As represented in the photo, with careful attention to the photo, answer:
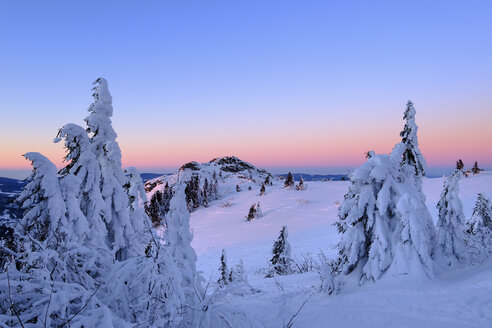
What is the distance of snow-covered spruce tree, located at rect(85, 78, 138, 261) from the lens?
9.04m

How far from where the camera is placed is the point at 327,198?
4509 centimetres

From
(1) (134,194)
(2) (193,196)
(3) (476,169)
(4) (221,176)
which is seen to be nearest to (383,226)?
(1) (134,194)

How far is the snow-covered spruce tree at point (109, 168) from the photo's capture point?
29.7ft

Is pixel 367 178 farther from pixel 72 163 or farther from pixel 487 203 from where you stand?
pixel 487 203

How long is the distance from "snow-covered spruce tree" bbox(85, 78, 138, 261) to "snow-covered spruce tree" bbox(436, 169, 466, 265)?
9854mm

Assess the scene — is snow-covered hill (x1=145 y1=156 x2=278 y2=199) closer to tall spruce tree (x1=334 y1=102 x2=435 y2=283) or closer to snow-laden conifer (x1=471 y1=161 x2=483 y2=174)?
tall spruce tree (x1=334 y1=102 x2=435 y2=283)

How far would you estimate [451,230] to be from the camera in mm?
9359

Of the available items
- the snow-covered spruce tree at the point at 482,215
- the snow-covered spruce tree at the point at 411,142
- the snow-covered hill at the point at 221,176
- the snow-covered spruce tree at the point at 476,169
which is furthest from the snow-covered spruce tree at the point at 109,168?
the snow-covered spruce tree at the point at 476,169

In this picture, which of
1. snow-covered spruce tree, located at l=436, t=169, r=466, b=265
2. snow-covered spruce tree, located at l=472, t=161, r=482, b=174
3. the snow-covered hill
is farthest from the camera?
the snow-covered hill

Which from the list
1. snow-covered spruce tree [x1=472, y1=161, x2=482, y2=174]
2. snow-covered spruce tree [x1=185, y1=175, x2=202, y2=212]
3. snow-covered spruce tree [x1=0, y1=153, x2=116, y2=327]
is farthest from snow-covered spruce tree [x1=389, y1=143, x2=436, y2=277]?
snow-covered spruce tree [x1=185, y1=175, x2=202, y2=212]

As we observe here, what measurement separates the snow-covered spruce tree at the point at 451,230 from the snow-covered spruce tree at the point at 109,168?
9.85 metres

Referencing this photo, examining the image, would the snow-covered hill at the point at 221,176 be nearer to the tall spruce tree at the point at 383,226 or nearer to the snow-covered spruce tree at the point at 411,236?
the tall spruce tree at the point at 383,226

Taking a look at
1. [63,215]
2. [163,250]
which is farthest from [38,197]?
[163,250]

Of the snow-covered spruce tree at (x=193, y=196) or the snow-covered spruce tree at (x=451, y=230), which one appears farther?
the snow-covered spruce tree at (x=193, y=196)
